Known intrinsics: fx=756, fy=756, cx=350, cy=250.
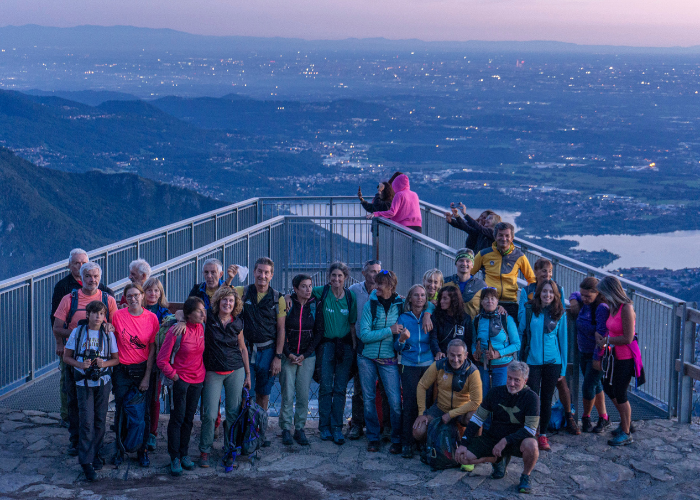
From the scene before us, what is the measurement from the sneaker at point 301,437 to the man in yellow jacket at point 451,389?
1.11 m

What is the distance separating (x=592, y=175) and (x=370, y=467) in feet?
462

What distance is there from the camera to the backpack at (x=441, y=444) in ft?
22.4

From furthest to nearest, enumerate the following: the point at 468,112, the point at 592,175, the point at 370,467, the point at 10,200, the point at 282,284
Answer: the point at 468,112 → the point at 592,175 → the point at 10,200 → the point at 282,284 → the point at 370,467

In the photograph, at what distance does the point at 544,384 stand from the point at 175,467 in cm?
353

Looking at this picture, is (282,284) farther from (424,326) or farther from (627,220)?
(627,220)

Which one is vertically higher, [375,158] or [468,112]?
[468,112]

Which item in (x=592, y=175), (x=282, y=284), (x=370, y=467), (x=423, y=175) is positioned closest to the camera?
(x=370, y=467)

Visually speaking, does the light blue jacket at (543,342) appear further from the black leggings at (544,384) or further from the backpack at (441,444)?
the backpack at (441,444)

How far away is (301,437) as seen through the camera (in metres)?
7.47

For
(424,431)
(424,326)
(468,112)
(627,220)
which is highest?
(468,112)

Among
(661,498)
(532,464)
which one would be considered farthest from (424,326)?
(661,498)

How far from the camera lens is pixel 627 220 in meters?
118

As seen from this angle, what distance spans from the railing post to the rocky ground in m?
0.42

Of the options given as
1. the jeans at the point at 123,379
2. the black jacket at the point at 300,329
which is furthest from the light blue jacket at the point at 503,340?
the jeans at the point at 123,379
